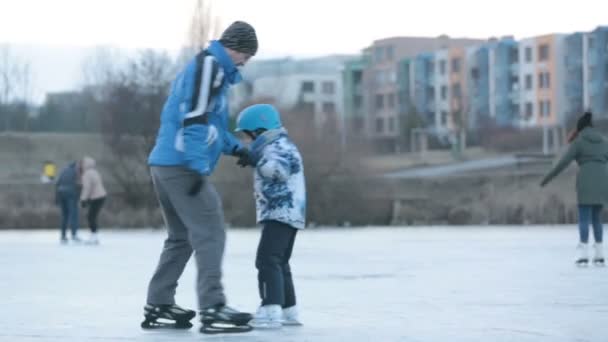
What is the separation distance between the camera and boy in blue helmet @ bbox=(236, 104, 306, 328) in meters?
8.14

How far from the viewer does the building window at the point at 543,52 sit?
111 metres

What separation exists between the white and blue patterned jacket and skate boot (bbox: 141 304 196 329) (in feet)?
2.42

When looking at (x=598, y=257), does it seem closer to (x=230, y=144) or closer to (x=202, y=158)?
(x=230, y=144)

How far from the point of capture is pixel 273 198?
8.23 meters

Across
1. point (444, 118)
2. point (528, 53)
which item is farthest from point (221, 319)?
point (444, 118)

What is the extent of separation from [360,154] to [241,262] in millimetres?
23283

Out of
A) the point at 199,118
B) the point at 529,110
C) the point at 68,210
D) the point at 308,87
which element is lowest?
the point at 68,210

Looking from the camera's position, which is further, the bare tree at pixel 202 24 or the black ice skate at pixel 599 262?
the bare tree at pixel 202 24

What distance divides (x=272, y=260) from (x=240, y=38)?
138 centimetres

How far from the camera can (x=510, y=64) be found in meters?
116

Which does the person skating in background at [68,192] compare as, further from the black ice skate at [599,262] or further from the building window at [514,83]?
the building window at [514,83]

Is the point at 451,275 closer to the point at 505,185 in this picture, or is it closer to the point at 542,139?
the point at 505,185

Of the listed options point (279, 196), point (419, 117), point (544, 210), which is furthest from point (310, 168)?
point (419, 117)

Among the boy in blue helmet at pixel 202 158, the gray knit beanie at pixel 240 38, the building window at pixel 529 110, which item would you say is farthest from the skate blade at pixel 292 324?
the building window at pixel 529 110
